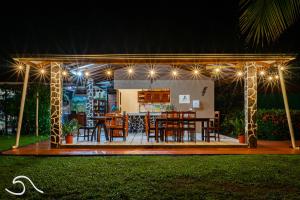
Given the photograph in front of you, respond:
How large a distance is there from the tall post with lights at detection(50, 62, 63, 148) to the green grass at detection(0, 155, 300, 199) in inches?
64.5

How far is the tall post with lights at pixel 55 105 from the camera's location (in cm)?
970

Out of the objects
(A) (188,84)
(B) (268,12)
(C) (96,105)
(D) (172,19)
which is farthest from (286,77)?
(B) (268,12)

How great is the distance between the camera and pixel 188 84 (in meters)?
15.8

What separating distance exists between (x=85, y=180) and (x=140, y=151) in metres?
3.31

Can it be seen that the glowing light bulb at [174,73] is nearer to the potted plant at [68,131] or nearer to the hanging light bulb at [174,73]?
the hanging light bulb at [174,73]

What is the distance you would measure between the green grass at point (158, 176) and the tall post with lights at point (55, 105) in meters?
1.64

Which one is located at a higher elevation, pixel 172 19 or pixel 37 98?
pixel 172 19

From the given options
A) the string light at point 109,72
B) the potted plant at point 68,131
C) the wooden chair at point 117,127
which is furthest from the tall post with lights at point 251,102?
the string light at point 109,72

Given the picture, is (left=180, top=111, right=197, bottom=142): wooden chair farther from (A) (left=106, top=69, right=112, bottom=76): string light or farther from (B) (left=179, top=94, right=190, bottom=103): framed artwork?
(A) (left=106, top=69, right=112, bottom=76): string light

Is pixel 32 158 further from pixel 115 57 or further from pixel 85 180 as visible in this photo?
pixel 115 57

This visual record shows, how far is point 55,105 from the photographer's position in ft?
32.0

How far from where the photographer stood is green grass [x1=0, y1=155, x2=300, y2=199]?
5.00 meters

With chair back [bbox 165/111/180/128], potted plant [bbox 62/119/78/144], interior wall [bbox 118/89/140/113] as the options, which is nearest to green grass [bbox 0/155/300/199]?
potted plant [bbox 62/119/78/144]

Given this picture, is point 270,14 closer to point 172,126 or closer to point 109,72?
point 172,126
